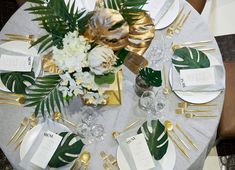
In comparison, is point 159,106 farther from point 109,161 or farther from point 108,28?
point 108,28

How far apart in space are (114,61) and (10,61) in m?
0.61

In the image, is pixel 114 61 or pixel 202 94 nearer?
pixel 114 61

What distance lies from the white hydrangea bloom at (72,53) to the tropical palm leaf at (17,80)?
0.36 m

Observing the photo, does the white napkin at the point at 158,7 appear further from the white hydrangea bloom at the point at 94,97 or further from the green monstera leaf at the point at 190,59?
the white hydrangea bloom at the point at 94,97

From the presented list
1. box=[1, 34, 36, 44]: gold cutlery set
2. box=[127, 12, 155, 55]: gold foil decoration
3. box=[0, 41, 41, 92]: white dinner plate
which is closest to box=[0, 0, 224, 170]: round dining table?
box=[127, 12, 155, 55]: gold foil decoration

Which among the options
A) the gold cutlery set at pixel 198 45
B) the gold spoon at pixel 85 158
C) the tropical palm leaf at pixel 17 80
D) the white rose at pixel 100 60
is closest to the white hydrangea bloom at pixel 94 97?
the white rose at pixel 100 60

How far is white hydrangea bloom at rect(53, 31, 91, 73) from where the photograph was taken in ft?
3.79

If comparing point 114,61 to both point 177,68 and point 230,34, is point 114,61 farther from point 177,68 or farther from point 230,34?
point 230,34

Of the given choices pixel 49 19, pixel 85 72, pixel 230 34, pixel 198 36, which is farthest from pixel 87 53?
pixel 230 34

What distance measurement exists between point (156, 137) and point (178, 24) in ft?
1.99

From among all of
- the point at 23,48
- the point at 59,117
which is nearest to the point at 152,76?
the point at 59,117

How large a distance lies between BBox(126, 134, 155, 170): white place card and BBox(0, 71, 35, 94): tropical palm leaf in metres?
0.54

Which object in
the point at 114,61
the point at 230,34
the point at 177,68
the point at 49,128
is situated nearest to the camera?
the point at 114,61

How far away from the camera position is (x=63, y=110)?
4.74ft
